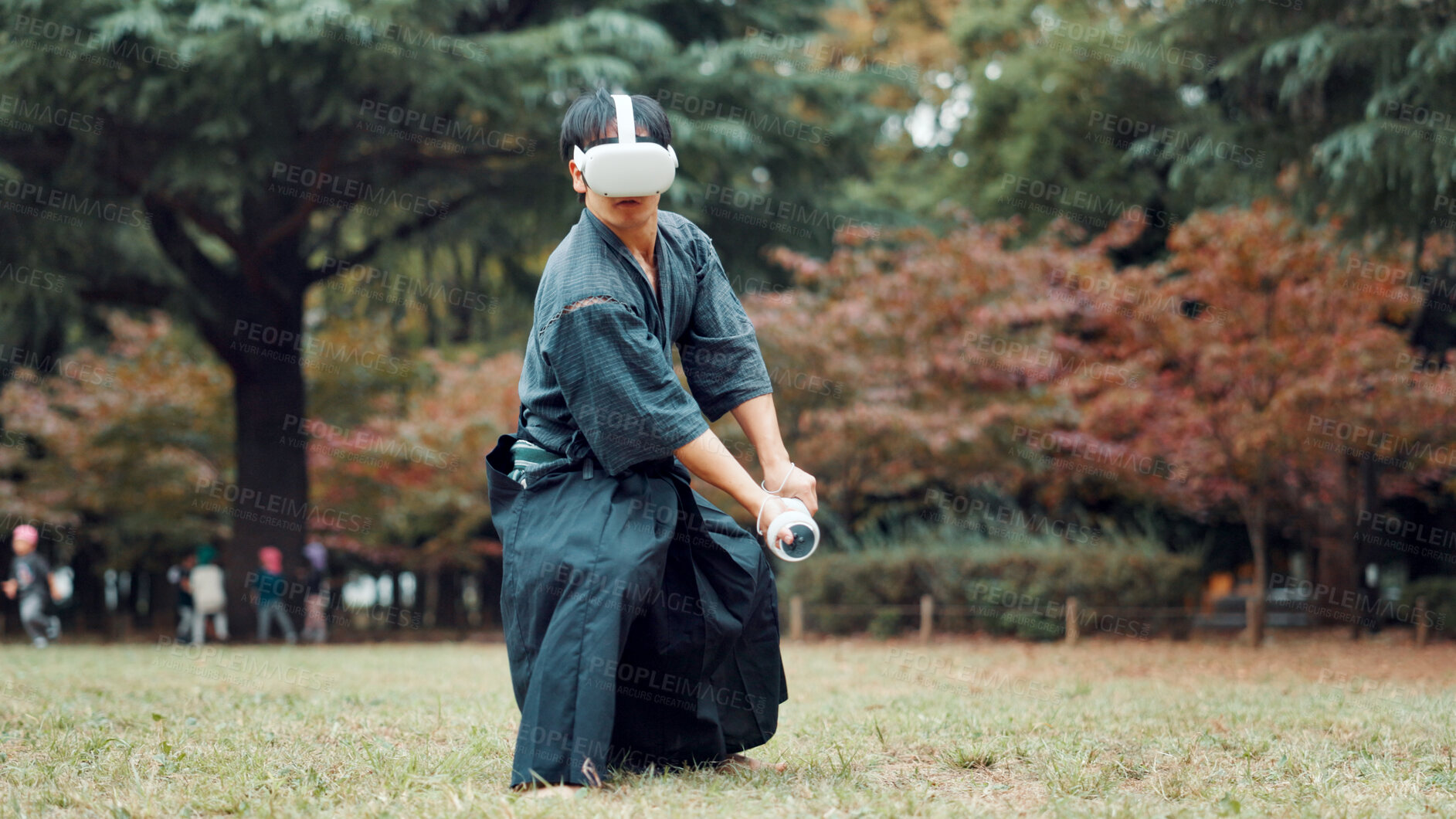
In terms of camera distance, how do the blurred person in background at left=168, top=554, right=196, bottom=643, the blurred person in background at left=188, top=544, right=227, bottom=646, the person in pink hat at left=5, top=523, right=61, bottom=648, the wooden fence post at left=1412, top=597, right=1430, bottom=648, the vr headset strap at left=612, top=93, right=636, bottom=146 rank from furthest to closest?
the blurred person in background at left=168, top=554, right=196, bottom=643
the blurred person in background at left=188, top=544, right=227, bottom=646
the wooden fence post at left=1412, top=597, right=1430, bottom=648
the person in pink hat at left=5, top=523, right=61, bottom=648
the vr headset strap at left=612, top=93, right=636, bottom=146

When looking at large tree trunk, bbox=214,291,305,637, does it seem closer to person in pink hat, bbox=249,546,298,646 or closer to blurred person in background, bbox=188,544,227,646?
person in pink hat, bbox=249,546,298,646

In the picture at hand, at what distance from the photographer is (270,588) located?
16.1 meters

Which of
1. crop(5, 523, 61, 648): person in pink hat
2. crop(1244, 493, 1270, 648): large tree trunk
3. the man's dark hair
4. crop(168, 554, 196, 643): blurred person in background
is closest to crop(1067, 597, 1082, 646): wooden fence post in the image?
crop(1244, 493, 1270, 648): large tree trunk

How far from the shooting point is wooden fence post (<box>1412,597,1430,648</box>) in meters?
13.9

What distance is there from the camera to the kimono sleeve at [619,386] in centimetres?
298

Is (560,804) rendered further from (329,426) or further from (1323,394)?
(329,426)

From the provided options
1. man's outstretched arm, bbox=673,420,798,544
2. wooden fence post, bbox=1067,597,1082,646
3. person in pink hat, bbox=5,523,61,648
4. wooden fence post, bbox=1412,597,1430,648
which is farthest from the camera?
wooden fence post, bbox=1412,597,1430,648

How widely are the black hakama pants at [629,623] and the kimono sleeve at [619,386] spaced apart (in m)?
0.18

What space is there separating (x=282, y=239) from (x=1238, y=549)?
739 inches

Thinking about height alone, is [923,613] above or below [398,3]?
below

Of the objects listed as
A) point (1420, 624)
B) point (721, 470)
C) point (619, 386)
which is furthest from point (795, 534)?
point (1420, 624)

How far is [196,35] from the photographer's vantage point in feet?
38.0

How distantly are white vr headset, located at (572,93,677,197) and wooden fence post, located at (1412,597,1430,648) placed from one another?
13.3 meters

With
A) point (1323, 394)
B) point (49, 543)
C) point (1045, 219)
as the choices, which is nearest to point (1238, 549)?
point (1045, 219)
